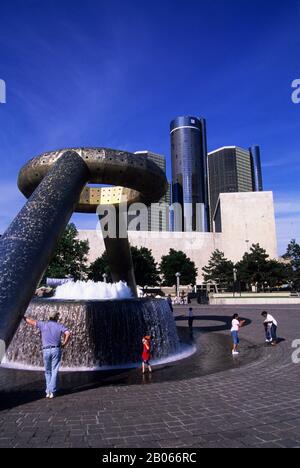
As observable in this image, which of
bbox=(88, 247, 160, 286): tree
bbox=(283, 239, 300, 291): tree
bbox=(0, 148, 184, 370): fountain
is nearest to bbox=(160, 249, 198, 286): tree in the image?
bbox=(88, 247, 160, 286): tree

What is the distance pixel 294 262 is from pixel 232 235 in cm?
3749

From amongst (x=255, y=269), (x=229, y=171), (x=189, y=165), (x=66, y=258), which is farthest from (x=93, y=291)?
(x=229, y=171)

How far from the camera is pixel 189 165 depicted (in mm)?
179250

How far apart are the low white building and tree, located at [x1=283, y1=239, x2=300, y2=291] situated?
34331mm

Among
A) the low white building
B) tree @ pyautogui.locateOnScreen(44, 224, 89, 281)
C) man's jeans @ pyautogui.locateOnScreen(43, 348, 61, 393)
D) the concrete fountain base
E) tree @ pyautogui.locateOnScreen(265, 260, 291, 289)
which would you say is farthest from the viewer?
the low white building

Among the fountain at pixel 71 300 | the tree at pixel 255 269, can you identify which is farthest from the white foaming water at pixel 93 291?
the tree at pixel 255 269

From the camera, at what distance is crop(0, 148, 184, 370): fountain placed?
19.6 feet

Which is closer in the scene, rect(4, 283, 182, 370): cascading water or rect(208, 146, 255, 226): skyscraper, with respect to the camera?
rect(4, 283, 182, 370): cascading water

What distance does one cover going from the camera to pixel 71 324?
30.2ft

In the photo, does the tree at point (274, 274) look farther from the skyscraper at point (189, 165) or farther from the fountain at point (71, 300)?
the skyscraper at point (189, 165)

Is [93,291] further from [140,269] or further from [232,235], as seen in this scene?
[232,235]

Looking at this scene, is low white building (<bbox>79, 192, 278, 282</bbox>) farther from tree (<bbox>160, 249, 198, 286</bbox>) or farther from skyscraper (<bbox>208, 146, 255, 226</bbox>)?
skyscraper (<bbox>208, 146, 255, 226</bbox>)

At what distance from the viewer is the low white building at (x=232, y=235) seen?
267 feet

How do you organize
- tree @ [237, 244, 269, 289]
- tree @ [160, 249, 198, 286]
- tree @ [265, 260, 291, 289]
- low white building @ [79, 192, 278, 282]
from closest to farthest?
tree @ [265, 260, 291, 289]
tree @ [237, 244, 269, 289]
tree @ [160, 249, 198, 286]
low white building @ [79, 192, 278, 282]
